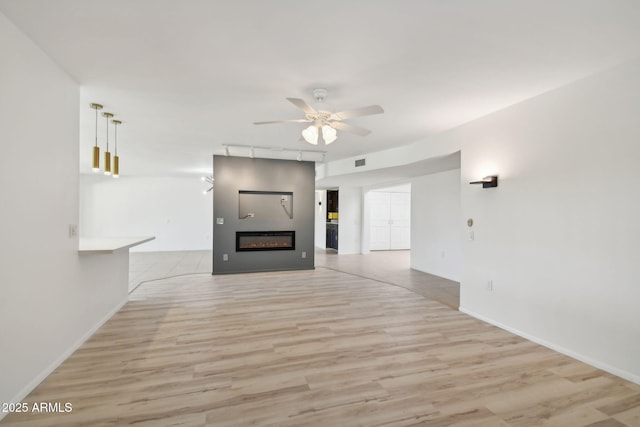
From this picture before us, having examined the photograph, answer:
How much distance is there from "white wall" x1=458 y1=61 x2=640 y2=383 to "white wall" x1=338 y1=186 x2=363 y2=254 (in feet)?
19.6

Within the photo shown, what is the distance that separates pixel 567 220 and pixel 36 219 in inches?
180

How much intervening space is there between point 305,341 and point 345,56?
2702 millimetres

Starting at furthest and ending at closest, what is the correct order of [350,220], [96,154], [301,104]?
1. [350,220]
2. [96,154]
3. [301,104]

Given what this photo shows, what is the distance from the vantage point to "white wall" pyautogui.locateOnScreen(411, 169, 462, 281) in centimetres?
629

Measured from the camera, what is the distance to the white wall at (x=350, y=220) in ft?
32.4

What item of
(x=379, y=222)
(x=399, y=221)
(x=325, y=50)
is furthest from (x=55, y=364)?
(x=399, y=221)

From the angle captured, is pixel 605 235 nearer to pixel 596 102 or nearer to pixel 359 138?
pixel 596 102

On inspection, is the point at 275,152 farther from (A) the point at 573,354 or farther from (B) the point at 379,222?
(B) the point at 379,222

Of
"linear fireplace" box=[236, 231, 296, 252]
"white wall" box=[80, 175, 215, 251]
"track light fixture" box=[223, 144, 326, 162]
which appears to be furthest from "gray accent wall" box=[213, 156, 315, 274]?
"white wall" box=[80, 175, 215, 251]

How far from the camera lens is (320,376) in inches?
100

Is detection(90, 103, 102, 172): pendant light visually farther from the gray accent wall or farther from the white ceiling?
the gray accent wall

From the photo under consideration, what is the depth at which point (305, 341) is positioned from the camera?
10.6 feet

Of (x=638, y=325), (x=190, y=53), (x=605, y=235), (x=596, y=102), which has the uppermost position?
(x=190, y=53)

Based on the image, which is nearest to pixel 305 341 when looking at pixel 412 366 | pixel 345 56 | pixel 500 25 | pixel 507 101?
pixel 412 366
